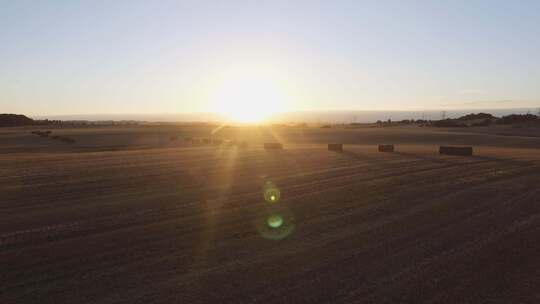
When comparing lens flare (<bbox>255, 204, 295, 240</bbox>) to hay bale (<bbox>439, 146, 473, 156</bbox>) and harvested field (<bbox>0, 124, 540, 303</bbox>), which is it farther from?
hay bale (<bbox>439, 146, 473, 156</bbox>)

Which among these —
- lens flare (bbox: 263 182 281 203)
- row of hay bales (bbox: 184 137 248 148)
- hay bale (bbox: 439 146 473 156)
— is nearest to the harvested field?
lens flare (bbox: 263 182 281 203)

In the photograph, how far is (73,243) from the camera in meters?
8.51

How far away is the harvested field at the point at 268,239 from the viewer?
6.59m

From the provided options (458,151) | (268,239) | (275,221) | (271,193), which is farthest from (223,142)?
(268,239)

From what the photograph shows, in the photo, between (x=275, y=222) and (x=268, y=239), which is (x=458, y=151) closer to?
(x=275, y=222)

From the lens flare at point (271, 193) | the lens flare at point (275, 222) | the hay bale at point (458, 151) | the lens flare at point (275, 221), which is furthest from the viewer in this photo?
the hay bale at point (458, 151)

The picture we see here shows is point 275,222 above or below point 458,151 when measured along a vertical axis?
below

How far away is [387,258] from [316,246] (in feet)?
3.93

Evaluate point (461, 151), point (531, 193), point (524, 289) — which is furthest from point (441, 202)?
point (461, 151)

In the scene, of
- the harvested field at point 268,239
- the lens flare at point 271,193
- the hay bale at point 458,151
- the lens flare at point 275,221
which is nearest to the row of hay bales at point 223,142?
the hay bale at point 458,151

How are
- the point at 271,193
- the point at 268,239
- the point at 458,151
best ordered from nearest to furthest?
the point at 268,239
the point at 271,193
the point at 458,151

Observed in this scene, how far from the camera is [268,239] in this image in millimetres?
8891

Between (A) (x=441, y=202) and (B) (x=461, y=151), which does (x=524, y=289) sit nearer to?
(A) (x=441, y=202)

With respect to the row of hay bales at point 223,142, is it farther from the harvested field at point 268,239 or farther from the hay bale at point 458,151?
the harvested field at point 268,239
